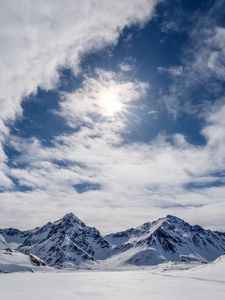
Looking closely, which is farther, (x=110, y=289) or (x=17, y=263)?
(x=17, y=263)

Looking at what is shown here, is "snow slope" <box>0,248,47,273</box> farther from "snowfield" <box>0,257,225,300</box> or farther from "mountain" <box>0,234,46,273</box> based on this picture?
"snowfield" <box>0,257,225,300</box>

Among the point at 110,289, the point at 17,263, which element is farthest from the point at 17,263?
the point at 110,289

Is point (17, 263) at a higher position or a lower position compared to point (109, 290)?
higher

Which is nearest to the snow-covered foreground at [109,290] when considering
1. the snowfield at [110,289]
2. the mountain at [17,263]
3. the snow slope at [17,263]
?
the snowfield at [110,289]

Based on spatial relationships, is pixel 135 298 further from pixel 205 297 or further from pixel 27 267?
pixel 27 267

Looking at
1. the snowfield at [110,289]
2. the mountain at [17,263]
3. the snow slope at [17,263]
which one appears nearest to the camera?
the snowfield at [110,289]

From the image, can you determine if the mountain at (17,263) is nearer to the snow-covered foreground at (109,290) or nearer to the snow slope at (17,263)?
the snow slope at (17,263)

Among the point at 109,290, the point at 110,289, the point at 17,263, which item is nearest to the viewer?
the point at 109,290

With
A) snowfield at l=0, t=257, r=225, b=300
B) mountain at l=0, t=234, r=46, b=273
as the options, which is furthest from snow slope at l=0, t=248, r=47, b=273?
snowfield at l=0, t=257, r=225, b=300

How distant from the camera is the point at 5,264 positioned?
148125 millimetres

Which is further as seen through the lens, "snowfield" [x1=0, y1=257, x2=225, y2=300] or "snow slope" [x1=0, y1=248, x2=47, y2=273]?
"snow slope" [x1=0, y1=248, x2=47, y2=273]

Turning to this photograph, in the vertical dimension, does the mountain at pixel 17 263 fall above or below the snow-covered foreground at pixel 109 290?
above

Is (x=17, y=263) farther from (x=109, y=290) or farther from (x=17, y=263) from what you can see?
(x=109, y=290)

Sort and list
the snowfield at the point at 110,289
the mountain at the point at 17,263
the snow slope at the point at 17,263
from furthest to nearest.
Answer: the snow slope at the point at 17,263 < the mountain at the point at 17,263 < the snowfield at the point at 110,289
